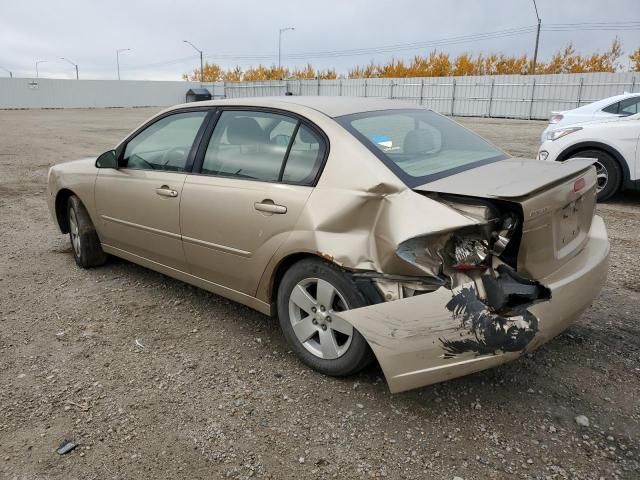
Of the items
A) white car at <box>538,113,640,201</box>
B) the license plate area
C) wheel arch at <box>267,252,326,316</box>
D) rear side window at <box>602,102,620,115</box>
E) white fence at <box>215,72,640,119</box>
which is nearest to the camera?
the license plate area

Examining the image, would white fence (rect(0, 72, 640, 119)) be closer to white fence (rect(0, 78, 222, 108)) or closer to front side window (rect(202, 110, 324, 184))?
white fence (rect(0, 78, 222, 108))

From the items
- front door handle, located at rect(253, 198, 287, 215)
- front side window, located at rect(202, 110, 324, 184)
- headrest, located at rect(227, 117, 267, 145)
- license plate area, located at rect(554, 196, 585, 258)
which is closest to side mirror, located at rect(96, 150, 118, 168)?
front side window, located at rect(202, 110, 324, 184)

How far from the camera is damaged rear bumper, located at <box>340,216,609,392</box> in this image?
7.82 feet

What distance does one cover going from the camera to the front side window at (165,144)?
380 centimetres

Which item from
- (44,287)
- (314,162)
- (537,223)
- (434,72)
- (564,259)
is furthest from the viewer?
(434,72)

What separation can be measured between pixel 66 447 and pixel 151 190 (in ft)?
6.48

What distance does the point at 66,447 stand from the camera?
2473 millimetres

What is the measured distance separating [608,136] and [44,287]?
7278 millimetres

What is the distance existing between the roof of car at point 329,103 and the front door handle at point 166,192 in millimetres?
695

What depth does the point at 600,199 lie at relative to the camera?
7.59 metres

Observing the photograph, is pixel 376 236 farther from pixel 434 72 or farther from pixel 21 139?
pixel 434 72

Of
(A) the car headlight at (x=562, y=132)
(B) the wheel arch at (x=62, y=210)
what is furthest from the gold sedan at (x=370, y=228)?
(A) the car headlight at (x=562, y=132)

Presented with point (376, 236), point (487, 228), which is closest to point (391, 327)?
point (376, 236)

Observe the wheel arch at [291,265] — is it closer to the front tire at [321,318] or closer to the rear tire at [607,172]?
the front tire at [321,318]
